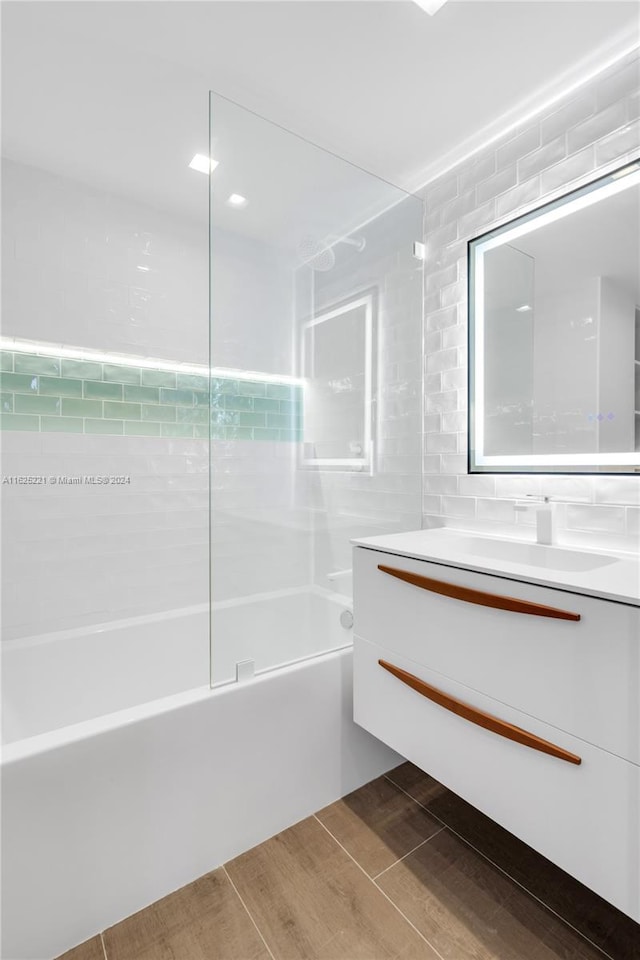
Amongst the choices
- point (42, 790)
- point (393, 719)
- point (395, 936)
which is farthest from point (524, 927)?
point (42, 790)

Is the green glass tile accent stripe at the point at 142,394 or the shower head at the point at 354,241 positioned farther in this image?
the green glass tile accent stripe at the point at 142,394

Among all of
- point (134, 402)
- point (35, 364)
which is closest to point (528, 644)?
point (134, 402)

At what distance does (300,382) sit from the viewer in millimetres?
1778

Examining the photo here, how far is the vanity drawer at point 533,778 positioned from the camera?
3.05ft

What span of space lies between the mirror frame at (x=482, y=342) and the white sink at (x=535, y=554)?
0.92ft

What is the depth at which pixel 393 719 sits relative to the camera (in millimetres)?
1480

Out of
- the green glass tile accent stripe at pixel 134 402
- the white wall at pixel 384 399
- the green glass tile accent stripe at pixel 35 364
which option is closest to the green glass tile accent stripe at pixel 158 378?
the green glass tile accent stripe at pixel 134 402

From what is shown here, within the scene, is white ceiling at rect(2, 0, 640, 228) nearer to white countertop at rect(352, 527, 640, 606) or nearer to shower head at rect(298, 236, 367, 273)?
shower head at rect(298, 236, 367, 273)

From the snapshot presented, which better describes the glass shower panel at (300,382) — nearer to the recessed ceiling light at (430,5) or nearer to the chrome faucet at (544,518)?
the recessed ceiling light at (430,5)

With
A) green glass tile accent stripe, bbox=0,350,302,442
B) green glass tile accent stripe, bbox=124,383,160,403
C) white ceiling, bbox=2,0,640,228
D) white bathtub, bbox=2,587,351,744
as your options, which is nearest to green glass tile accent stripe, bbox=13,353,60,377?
green glass tile accent stripe, bbox=0,350,302,442

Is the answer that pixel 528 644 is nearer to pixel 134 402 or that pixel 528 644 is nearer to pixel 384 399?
pixel 384 399

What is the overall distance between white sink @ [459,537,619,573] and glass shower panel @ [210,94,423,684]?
434mm

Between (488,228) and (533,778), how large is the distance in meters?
1.88

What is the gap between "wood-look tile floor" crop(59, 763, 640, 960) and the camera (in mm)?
1144
